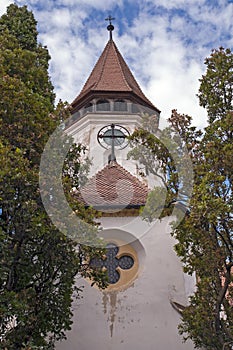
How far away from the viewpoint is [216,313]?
32.4 feet

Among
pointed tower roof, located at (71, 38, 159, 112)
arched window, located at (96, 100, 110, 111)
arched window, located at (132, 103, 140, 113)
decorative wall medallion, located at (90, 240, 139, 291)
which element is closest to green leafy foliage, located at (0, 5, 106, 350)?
decorative wall medallion, located at (90, 240, 139, 291)

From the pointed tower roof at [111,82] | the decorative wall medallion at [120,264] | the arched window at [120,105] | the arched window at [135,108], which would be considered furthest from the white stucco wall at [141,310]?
the pointed tower roof at [111,82]

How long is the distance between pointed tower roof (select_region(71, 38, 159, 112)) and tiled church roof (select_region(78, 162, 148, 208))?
731cm

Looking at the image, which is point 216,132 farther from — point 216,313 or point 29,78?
point 29,78

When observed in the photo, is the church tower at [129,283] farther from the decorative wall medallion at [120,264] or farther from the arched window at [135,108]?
the arched window at [135,108]

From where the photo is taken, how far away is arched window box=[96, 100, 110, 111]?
75.6ft

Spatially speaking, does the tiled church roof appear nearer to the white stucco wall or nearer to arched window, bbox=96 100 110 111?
the white stucco wall

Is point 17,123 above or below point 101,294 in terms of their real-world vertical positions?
above

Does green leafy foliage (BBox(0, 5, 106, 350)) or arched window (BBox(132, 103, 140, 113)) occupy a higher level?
arched window (BBox(132, 103, 140, 113))

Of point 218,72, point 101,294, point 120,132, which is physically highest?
point 120,132

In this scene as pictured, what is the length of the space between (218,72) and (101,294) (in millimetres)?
6312

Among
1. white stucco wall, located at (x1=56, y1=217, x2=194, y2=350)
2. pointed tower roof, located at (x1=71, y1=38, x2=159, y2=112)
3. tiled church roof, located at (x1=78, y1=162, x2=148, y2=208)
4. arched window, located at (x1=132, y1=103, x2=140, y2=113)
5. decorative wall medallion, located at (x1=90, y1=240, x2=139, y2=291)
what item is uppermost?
pointed tower roof, located at (x1=71, y1=38, x2=159, y2=112)

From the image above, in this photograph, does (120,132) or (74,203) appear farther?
(120,132)

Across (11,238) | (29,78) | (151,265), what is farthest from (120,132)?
(11,238)
